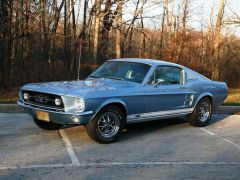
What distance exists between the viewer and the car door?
8211 mm

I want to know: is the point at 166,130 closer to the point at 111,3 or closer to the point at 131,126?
the point at 131,126

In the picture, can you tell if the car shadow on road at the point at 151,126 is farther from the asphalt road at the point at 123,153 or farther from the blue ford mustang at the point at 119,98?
the blue ford mustang at the point at 119,98

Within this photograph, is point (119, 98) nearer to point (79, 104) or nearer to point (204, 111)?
point (79, 104)

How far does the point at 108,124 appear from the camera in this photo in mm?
7480

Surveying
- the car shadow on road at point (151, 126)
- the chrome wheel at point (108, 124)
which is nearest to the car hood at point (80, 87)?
the chrome wheel at point (108, 124)

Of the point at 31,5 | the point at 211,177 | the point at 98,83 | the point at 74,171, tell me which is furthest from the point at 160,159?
the point at 31,5

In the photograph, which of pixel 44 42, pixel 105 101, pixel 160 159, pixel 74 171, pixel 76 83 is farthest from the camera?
pixel 44 42

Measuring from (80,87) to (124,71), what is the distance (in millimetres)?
Result: 1469

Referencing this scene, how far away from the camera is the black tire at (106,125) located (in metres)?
7.19

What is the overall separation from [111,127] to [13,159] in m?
2.05

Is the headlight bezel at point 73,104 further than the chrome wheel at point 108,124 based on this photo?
No

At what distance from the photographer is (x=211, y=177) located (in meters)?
5.69

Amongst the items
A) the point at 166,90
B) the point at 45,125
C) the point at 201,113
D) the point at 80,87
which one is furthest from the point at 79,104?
the point at 201,113

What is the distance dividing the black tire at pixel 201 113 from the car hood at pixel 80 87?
2.20m
